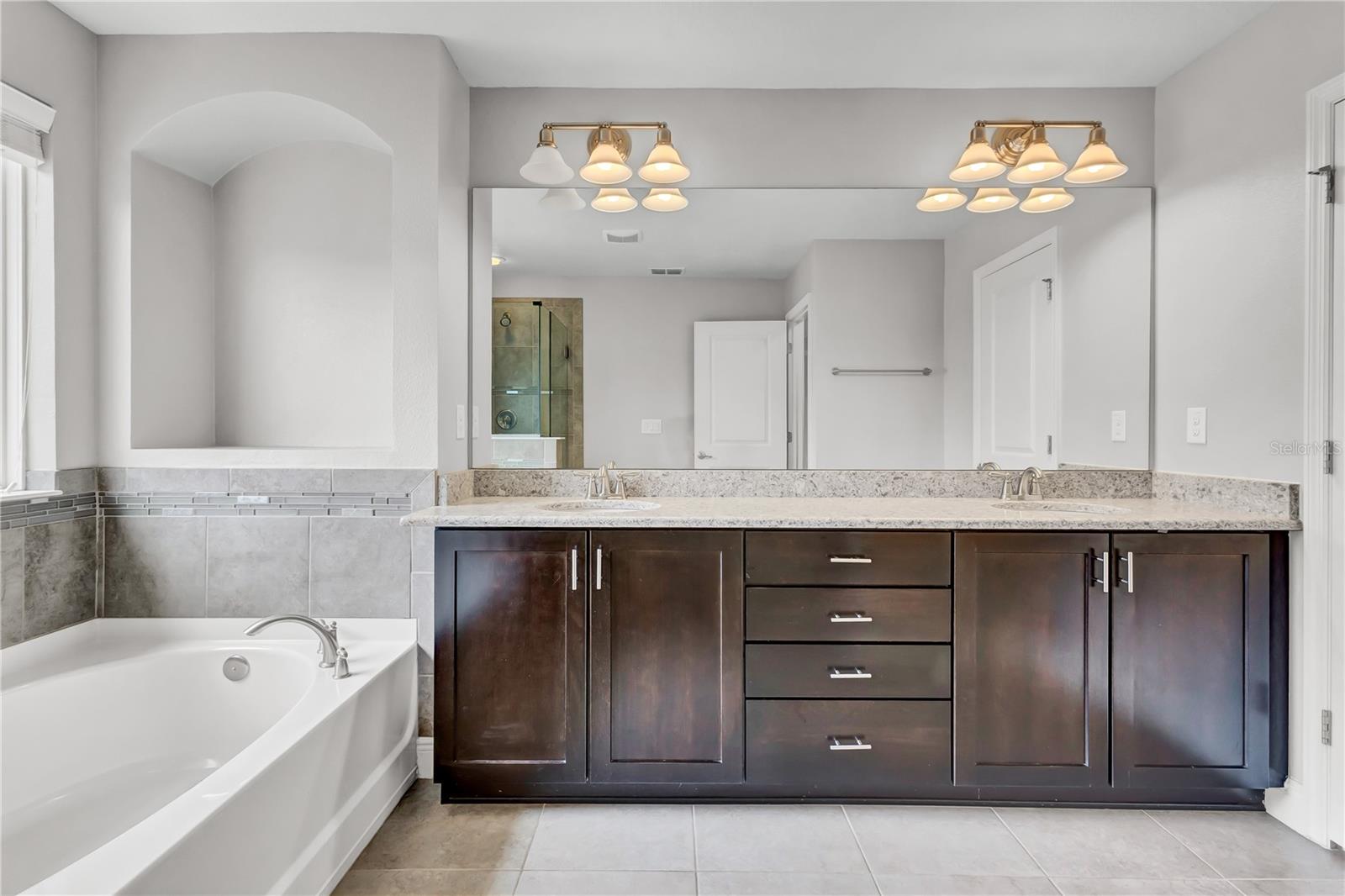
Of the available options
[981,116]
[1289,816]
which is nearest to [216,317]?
[981,116]

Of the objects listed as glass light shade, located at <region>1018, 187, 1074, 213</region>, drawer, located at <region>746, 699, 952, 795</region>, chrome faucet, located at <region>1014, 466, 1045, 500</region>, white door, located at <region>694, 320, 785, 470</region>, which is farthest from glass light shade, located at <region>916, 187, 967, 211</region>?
drawer, located at <region>746, 699, 952, 795</region>

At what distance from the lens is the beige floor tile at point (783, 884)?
1.73 metres

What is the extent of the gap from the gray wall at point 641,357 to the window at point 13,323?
162cm

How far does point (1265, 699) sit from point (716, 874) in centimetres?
165

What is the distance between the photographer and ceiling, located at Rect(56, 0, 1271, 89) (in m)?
2.12

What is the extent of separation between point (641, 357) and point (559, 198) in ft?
2.13

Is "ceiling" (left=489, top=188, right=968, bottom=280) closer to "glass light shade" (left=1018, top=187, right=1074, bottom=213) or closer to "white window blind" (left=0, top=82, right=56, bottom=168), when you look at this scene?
"glass light shade" (left=1018, top=187, right=1074, bottom=213)

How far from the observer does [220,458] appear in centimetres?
229

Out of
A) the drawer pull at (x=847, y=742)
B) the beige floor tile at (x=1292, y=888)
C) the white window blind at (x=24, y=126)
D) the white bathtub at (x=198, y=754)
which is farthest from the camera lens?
the drawer pull at (x=847, y=742)

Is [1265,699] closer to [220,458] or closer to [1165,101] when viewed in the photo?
[1165,101]

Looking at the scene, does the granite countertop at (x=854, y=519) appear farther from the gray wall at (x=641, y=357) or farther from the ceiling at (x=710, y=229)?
the ceiling at (x=710, y=229)

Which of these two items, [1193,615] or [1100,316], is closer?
[1193,615]

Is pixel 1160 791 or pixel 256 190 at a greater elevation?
pixel 256 190

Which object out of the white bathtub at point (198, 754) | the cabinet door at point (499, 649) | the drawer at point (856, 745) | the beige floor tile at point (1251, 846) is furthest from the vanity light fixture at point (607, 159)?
the beige floor tile at point (1251, 846)
